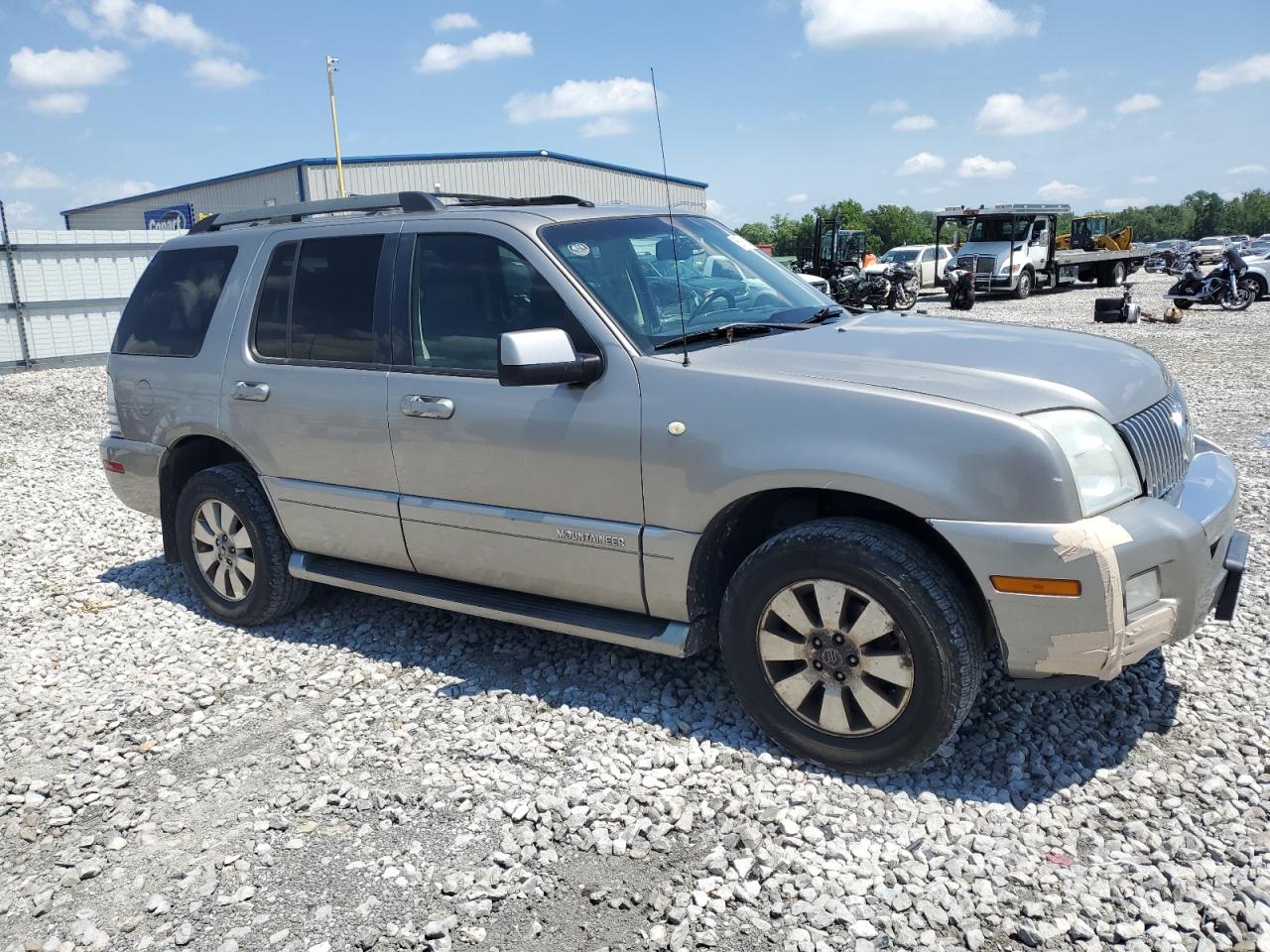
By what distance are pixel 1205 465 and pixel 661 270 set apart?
222 cm

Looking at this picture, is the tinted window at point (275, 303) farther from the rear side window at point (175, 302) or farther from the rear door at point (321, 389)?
the rear side window at point (175, 302)

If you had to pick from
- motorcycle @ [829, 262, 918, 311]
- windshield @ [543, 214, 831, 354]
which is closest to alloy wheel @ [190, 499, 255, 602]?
windshield @ [543, 214, 831, 354]

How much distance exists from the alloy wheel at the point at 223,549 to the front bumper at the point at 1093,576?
345 cm

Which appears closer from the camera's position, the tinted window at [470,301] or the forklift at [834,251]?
the tinted window at [470,301]

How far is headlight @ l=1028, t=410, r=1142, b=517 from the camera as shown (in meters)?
2.95

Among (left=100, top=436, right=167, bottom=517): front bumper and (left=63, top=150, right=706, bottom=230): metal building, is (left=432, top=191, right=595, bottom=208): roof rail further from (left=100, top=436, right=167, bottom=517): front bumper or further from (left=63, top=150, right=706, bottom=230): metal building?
(left=63, top=150, right=706, bottom=230): metal building

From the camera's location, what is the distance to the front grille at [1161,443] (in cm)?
317

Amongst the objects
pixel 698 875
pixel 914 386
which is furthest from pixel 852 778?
pixel 914 386

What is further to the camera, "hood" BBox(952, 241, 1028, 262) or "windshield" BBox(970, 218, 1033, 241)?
"windshield" BBox(970, 218, 1033, 241)

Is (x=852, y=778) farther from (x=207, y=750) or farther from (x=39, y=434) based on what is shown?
(x=39, y=434)

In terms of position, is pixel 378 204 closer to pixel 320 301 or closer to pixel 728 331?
pixel 320 301

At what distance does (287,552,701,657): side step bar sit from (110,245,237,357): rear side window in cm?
131

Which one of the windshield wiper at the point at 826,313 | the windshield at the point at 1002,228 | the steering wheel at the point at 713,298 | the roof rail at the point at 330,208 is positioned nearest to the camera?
the steering wheel at the point at 713,298

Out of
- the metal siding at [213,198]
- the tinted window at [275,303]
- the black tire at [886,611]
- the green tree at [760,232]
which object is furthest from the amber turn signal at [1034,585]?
the green tree at [760,232]
